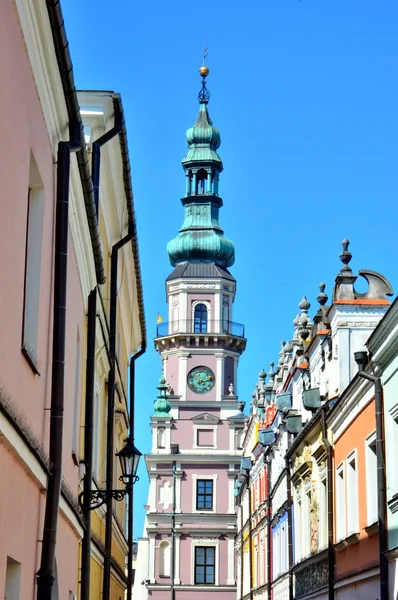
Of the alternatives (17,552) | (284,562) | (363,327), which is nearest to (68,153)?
(17,552)

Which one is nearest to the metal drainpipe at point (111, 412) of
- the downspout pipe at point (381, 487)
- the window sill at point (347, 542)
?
the downspout pipe at point (381, 487)

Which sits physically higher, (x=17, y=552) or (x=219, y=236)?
(x=219, y=236)

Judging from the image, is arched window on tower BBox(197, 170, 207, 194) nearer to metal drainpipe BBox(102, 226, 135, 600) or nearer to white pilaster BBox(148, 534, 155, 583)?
white pilaster BBox(148, 534, 155, 583)

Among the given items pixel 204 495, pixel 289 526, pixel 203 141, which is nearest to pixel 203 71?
pixel 203 141

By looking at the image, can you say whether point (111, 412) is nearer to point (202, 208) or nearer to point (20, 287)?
point (20, 287)

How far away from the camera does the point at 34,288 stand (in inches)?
334

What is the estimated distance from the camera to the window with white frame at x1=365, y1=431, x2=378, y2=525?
738 inches

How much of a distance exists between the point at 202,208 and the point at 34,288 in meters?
68.1

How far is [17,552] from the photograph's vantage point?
775 cm

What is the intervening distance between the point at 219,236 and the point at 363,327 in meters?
51.4

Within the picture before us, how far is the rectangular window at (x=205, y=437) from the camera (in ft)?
226

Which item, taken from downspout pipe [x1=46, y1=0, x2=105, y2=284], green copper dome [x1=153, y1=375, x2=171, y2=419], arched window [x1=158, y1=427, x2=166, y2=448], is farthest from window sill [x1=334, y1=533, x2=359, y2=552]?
green copper dome [x1=153, y1=375, x2=171, y2=419]

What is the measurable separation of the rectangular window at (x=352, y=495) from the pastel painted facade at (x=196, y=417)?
44.7 m

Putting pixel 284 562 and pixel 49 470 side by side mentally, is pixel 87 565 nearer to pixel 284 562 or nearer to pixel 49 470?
pixel 49 470
